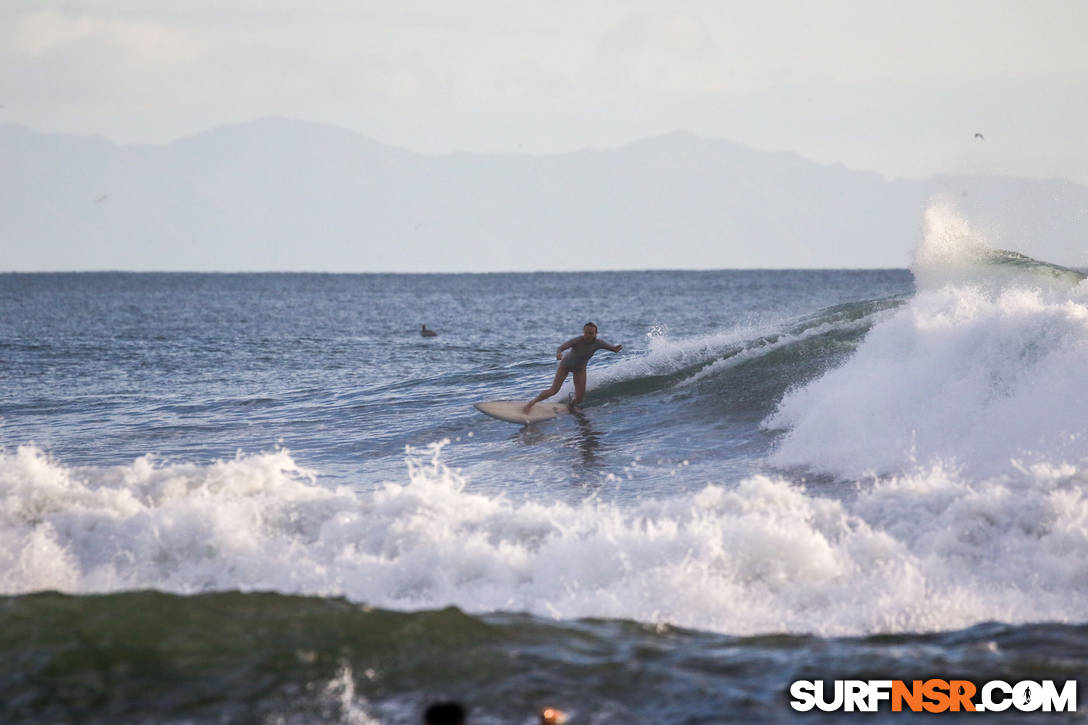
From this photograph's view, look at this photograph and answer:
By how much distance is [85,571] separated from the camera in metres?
9.48

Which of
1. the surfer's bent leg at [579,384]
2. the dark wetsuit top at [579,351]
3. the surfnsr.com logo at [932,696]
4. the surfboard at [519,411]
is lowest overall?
the surfnsr.com logo at [932,696]

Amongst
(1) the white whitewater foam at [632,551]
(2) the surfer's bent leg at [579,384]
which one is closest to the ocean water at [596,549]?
(1) the white whitewater foam at [632,551]

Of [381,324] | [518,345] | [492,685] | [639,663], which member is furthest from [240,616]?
[381,324]

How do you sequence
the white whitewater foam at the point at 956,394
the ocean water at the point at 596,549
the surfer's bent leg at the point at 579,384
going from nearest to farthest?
the ocean water at the point at 596,549, the white whitewater foam at the point at 956,394, the surfer's bent leg at the point at 579,384

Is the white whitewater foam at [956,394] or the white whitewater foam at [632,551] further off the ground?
the white whitewater foam at [956,394]

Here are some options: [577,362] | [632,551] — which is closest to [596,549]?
[632,551]

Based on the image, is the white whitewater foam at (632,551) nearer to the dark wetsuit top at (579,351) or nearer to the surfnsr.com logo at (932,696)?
the surfnsr.com logo at (932,696)

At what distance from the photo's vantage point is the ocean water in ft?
22.7

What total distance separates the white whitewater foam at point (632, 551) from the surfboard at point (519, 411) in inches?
276

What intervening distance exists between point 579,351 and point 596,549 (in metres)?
9.79

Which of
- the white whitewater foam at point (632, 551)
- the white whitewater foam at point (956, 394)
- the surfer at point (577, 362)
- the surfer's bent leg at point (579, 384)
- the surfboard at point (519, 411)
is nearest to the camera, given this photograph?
the white whitewater foam at point (632, 551)

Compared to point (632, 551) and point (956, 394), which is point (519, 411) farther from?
point (632, 551)

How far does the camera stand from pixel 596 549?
→ 8992mm

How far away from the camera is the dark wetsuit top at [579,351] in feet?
60.3
